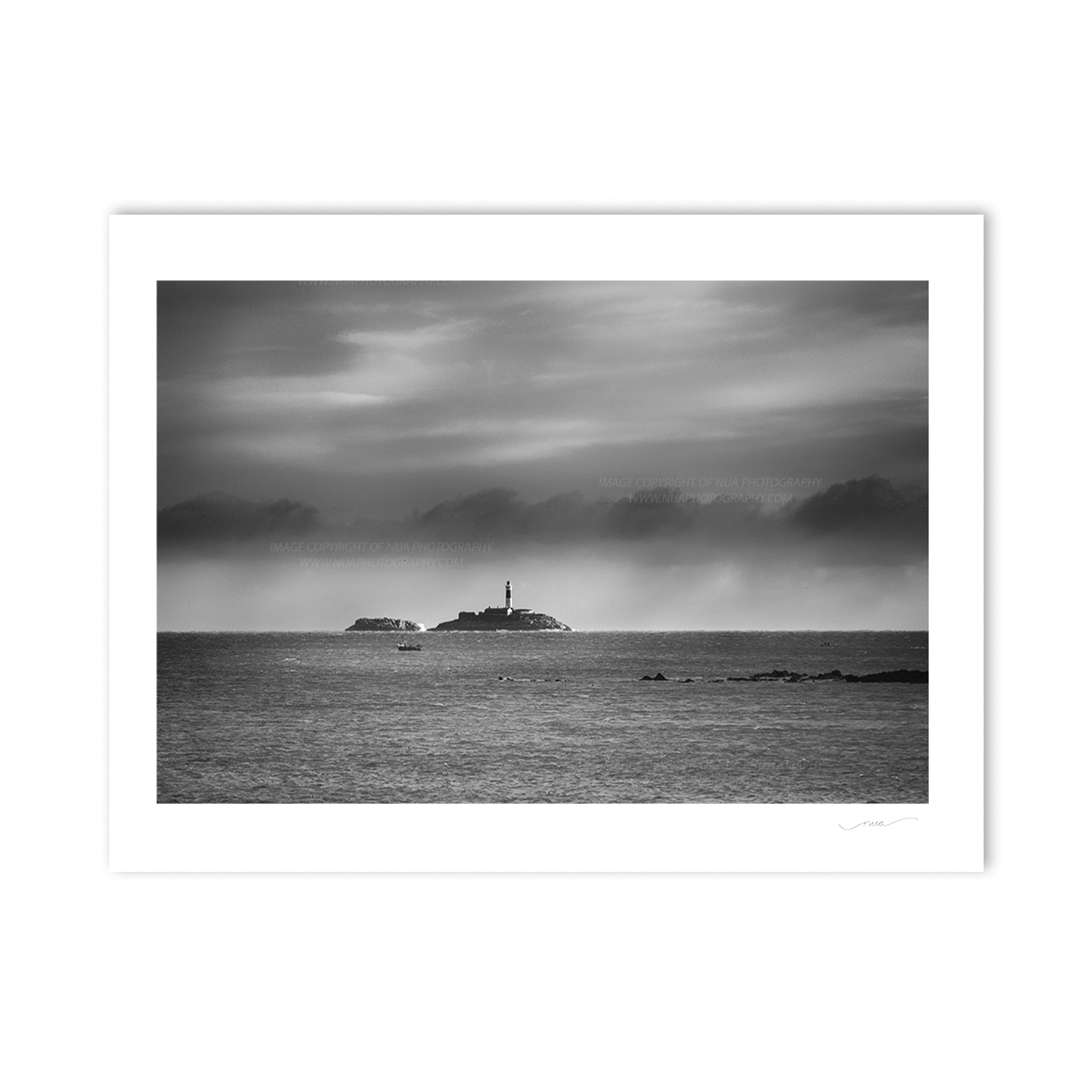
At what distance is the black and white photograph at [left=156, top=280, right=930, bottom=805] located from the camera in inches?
161

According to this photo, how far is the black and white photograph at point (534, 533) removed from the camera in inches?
161

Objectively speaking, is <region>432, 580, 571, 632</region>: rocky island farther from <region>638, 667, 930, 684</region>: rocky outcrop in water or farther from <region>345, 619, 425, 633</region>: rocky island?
<region>638, 667, 930, 684</region>: rocky outcrop in water

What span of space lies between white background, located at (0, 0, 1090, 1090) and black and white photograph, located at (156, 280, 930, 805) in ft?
1.17

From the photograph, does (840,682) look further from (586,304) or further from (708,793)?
(586,304)

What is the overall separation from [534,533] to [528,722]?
92cm
